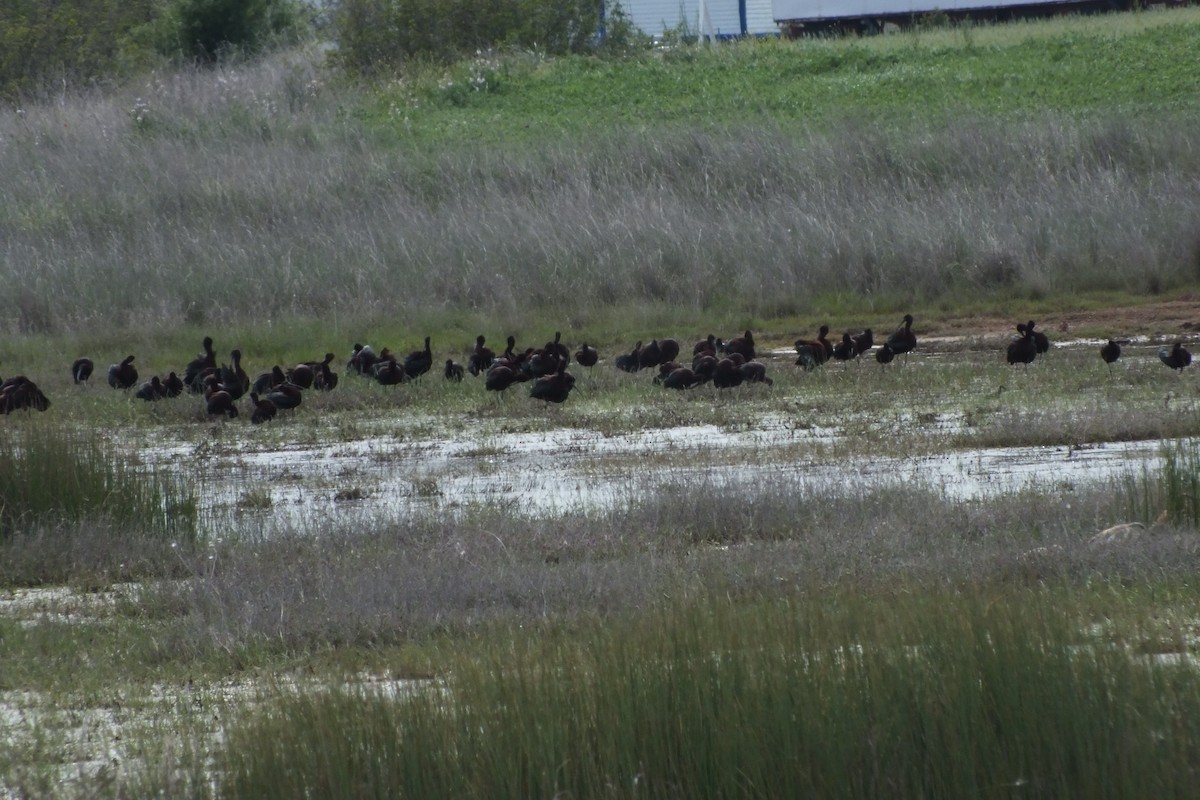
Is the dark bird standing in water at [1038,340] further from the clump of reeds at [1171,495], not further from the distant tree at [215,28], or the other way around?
the distant tree at [215,28]

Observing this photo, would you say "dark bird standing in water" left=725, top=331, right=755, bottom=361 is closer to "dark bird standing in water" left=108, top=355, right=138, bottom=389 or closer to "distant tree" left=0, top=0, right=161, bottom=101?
"dark bird standing in water" left=108, top=355, right=138, bottom=389

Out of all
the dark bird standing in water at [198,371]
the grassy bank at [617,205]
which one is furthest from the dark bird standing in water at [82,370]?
the grassy bank at [617,205]

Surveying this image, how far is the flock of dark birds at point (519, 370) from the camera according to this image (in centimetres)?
1513

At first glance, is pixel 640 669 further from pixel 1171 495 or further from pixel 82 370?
pixel 82 370

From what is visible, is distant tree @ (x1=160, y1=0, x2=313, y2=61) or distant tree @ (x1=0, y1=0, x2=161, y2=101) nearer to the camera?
distant tree @ (x1=0, y1=0, x2=161, y2=101)

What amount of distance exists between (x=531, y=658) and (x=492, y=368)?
10.3m

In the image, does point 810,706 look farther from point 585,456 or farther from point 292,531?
point 585,456

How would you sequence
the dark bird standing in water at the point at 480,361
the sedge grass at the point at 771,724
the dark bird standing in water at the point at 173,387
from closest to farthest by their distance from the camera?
the sedge grass at the point at 771,724
the dark bird standing in water at the point at 173,387
the dark bird standing in water at the point at 480,361

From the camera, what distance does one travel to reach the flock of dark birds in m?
15.1

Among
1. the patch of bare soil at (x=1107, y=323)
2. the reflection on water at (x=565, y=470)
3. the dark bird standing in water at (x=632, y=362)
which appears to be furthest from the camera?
the patch of bare soil at (x=1107, y=323)

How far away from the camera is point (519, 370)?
51.4 ft

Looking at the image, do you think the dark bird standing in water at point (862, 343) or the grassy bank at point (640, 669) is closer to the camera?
the grassy bank at point (640, 669)

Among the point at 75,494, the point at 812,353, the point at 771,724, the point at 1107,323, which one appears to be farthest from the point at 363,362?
the point at 771,724

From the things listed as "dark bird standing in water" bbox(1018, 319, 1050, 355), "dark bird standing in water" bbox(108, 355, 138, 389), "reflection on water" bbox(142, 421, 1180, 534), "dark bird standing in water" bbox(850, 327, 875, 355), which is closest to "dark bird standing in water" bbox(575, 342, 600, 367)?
"dark bird standing in water" bbox(850, 327, 875, 355)
